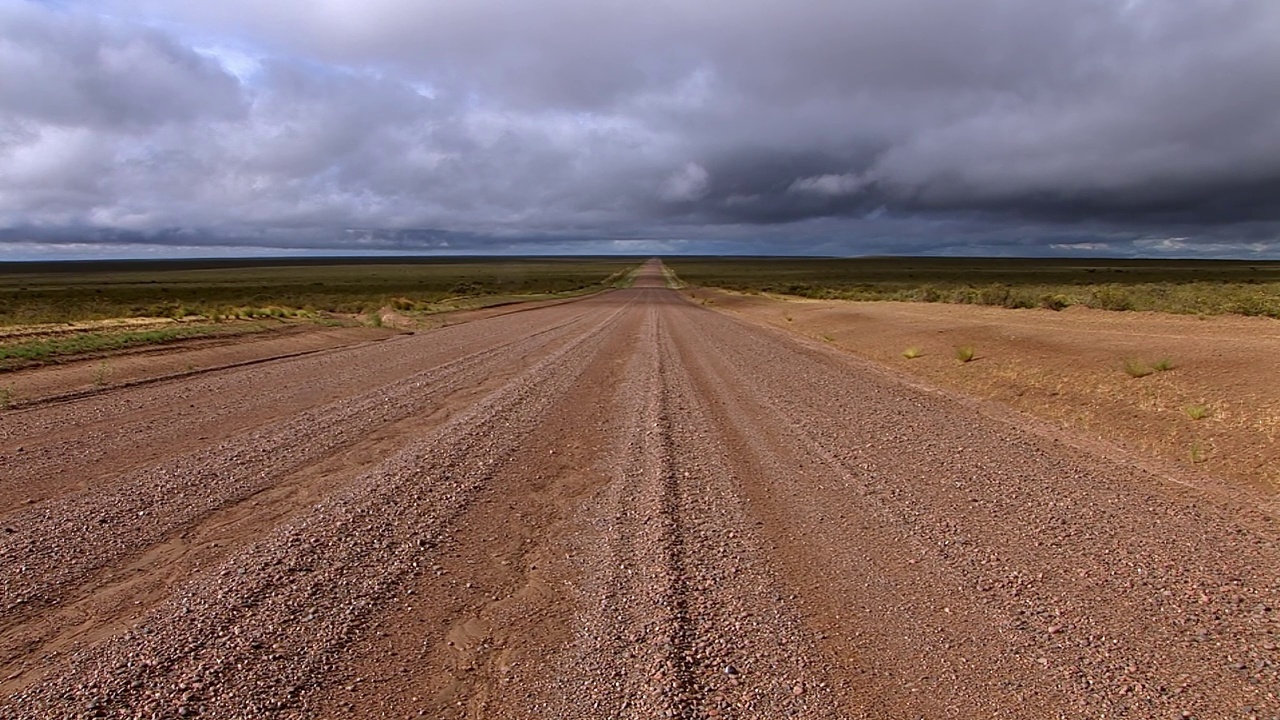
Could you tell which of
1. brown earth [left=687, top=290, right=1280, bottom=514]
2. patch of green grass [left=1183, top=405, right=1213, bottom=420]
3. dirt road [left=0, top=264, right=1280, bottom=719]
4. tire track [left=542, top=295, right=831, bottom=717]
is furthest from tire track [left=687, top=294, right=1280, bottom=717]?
patch of green grass [left=1183, top=405, right=1213, bottom=420]

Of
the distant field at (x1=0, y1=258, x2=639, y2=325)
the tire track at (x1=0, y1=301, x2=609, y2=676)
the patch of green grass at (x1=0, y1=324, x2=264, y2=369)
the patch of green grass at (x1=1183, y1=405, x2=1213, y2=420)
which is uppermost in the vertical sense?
the patch of green grass at (x1=0, y1=324, x2=264, y2=369)

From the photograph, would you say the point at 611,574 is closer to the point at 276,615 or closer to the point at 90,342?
the point at 276,615

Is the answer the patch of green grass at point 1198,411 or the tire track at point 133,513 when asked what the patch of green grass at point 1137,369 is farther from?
the tire track at point 133,513

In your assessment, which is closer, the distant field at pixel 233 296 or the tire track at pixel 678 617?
the tire track at pixel 678 617

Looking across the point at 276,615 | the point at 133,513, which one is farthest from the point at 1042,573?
the point at 133,513

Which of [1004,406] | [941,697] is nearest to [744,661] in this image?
[941,697]

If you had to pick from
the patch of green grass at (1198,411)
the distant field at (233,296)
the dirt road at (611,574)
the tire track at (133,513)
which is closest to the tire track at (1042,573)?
the dirt road at (611,574)

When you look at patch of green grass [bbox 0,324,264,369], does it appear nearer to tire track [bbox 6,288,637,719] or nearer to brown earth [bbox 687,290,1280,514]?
tire track [bbox 6,288,637,719]

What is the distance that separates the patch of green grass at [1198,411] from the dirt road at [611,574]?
186cm

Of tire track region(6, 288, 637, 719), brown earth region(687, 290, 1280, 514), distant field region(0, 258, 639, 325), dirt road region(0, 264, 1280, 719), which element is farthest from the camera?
distant field region(0, 258, 639, 325)

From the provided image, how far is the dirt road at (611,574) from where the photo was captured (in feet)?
10.8

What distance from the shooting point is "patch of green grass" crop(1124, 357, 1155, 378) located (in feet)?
36.0

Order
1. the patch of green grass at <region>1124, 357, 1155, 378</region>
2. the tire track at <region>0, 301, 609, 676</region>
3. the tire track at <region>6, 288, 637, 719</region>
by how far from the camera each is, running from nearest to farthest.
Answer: the tire track at <region>6, 288, 637, 719</region>
the tire track at <region>0, 301, 609, 676</region>
the patch of green grass at <region>1124, 357, 1155, 378</region>

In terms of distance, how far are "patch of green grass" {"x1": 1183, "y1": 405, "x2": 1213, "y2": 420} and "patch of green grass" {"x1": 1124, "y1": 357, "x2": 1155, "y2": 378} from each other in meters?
1.88
